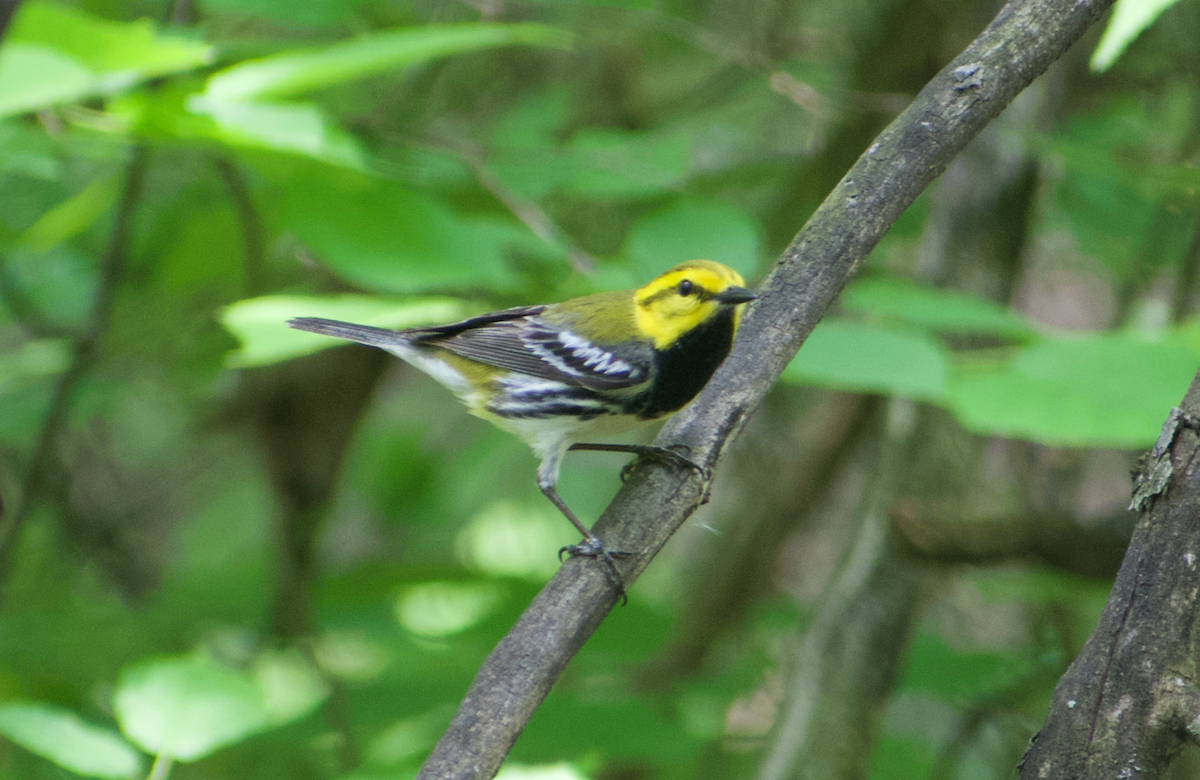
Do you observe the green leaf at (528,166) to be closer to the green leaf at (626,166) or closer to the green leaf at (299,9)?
the green leaf at (626,166)

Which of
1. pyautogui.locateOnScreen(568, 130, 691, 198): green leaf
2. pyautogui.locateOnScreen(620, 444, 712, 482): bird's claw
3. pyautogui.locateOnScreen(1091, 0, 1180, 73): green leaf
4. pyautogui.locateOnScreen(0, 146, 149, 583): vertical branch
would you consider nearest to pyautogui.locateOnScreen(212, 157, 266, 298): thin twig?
pyautogui.locateOnScreen(0, 146, 149, 583): vertical branch

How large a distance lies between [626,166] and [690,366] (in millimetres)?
808

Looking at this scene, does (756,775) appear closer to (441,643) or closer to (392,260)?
(441,643)

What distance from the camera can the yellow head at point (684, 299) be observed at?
2.24m

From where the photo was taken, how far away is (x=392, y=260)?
8.16 feet

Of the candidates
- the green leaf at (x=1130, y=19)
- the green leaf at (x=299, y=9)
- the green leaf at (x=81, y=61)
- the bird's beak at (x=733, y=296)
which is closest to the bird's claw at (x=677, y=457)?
the bird's beak at (x=733, y=296)

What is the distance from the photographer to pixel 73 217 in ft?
10.9

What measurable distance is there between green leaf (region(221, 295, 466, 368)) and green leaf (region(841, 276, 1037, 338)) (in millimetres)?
1093

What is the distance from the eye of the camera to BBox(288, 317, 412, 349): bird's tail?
229 centimetres

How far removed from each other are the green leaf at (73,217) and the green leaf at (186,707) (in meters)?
1.73

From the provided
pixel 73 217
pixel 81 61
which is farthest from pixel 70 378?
pixel 81 61

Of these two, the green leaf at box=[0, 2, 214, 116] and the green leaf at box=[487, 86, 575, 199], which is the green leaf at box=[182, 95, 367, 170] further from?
the green leaf at box=[487, 86, 575, 199]

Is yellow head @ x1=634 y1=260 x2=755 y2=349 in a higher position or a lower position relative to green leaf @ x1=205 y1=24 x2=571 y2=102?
lower

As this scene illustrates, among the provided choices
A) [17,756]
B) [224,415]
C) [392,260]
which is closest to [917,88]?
[392,260]
